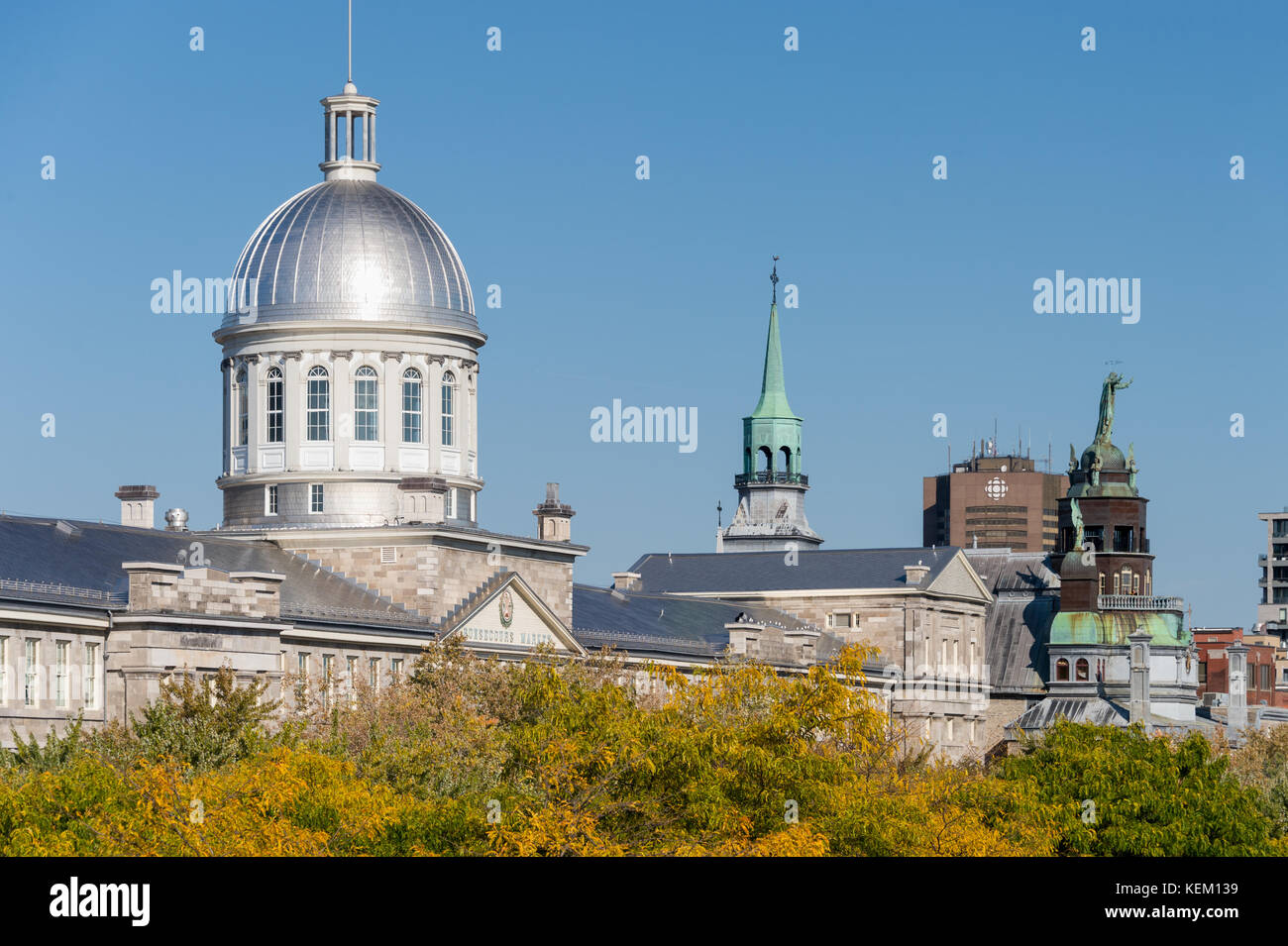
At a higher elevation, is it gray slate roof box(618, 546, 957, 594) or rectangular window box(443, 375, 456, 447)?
rectangular window box(443, 375, 456, 447)

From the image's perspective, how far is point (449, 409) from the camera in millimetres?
92188

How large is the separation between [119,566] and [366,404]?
1716cm

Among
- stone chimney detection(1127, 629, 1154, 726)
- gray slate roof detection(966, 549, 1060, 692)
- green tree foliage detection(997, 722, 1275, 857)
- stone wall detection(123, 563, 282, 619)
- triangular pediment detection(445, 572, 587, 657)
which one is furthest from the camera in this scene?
gray slate roof detection(966, 549, 1060, 692)

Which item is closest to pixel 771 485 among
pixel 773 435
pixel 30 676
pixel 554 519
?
pixel 773 435

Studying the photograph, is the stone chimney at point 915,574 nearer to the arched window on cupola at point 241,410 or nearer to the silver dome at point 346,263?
the silver dome at point 346,263

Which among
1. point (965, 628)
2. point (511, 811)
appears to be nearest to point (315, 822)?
point (511, 811)

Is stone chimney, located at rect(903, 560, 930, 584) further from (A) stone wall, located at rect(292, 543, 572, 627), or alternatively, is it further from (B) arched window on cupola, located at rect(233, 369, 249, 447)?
(B) arched window on cupola, located at rect(233, 369, 249, 447)

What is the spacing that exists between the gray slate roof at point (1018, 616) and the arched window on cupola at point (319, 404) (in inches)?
2883

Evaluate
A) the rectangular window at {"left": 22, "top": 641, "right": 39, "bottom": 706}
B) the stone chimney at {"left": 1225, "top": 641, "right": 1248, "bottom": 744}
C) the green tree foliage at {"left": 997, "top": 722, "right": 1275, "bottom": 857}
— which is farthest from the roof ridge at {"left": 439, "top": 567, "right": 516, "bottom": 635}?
the stone chimney at {"left": 1225, "top": 641, "right": 1248, "bottom": 744}

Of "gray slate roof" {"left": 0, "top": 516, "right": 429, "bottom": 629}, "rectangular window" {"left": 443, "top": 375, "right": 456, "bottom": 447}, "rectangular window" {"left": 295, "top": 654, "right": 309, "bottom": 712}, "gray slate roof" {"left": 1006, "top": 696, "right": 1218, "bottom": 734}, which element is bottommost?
"gray slate roof" {"left": 1006, "top": 696, "right": 1218, "bottom": 734}

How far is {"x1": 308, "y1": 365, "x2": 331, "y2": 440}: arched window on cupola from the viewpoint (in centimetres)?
9000

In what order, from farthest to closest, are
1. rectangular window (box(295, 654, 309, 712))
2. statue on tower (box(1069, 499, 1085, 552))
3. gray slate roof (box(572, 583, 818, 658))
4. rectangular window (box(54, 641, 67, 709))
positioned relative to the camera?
statue on tower (box(1069, 499, 1085, 552)) → gray slate roof (box(572, 583, 818, 658)) → rectangular window (box(295, 654, 309, 712)) → rectangular window (box(54, 641, 67, 709))

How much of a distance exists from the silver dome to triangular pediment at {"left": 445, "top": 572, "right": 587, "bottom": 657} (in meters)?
10.9

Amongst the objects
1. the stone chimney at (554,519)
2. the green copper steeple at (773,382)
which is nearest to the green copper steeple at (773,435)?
the green copper steeple at (773,382)
